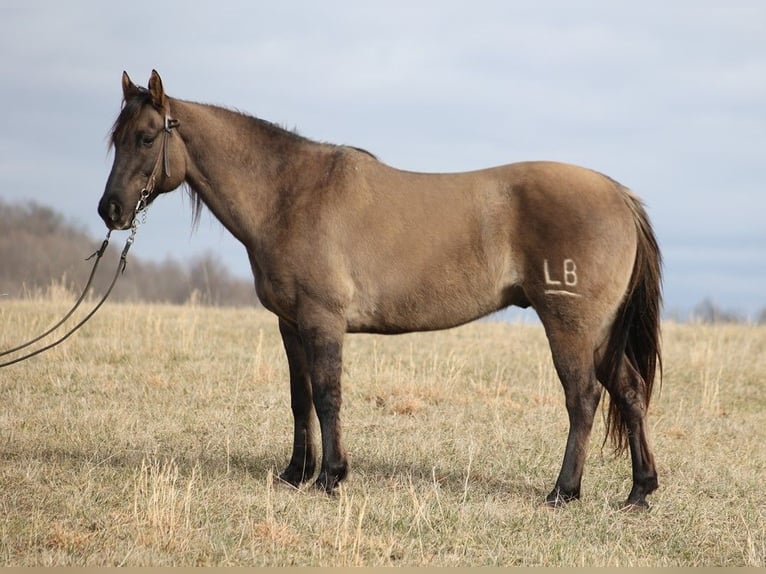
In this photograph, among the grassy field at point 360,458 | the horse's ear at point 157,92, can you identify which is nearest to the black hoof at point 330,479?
the grassy field at point 360,458

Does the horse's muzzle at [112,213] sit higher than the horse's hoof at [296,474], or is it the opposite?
the horse's muzzle at [112,213]

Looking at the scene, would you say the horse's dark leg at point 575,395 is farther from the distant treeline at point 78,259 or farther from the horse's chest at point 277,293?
the distant treeline at point 78,259

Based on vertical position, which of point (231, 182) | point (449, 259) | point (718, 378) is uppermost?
point (231, 182)

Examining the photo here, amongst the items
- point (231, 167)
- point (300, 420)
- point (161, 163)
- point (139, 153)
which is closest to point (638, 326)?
point (300, 420)

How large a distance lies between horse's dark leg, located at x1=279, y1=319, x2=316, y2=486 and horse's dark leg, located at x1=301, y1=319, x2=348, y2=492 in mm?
375

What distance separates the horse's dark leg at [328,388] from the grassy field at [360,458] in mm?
191

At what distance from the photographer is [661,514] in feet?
22.5

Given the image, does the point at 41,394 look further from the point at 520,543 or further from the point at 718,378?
the point at 718,378

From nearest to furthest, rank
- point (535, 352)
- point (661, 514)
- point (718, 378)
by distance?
1. point (661, 514)
2. point (718, 378)
3. point (535, 352)

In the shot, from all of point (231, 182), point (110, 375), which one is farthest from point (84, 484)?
point (110, 375)

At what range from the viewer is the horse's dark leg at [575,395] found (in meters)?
6.82

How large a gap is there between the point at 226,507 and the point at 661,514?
3.08 m

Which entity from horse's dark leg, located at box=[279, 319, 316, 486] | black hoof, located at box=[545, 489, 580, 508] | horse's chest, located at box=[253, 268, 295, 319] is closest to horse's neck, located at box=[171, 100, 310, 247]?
horse's chest, located at box=[253, 268, 295, 319]

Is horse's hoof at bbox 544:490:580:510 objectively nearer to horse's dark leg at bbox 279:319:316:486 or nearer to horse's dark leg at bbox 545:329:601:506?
horse's dark leg at bbox 545:329:601:506
